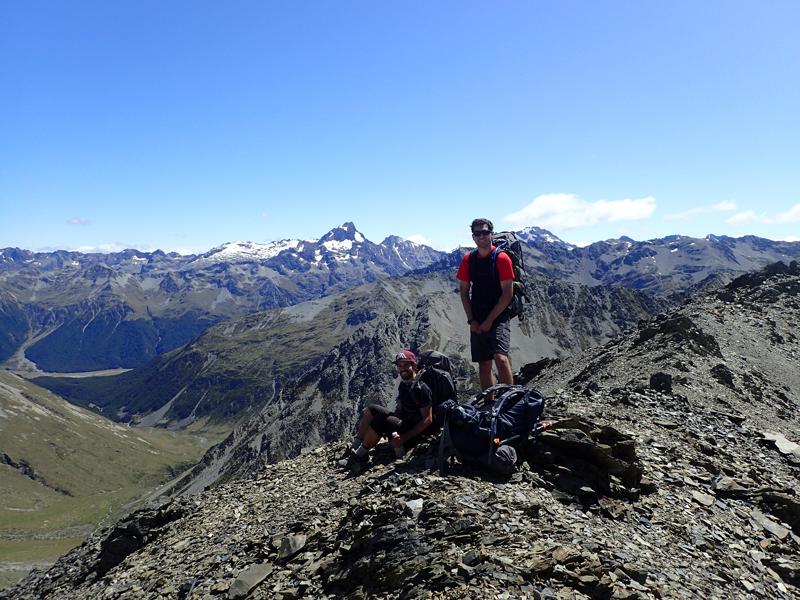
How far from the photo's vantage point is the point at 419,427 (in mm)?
15211

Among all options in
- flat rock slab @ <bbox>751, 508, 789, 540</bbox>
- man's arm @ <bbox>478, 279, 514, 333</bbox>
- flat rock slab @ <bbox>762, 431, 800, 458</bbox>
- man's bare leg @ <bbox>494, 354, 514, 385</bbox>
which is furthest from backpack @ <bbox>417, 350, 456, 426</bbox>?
flat rock slab @ <bbox>762, 431, 800, 458</bbox>

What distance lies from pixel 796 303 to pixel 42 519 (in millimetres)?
231549

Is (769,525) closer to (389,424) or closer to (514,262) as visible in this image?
(514,262)

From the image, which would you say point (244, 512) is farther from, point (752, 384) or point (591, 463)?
point (752, 384)

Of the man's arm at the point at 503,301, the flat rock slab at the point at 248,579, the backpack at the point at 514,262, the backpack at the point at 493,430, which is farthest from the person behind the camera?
the backpack at the point at 514,262

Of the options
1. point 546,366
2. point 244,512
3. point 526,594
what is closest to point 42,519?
point 546,366

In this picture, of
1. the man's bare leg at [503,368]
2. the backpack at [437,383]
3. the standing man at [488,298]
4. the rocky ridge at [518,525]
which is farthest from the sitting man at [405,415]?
the man's bare leg at [503,368]

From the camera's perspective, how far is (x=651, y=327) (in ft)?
141

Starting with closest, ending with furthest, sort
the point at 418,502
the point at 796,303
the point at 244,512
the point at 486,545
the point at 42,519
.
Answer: the point at 486,545 → the point at 418,502 → the point at 244,512 → the point at 796,303 → the point at 42,519

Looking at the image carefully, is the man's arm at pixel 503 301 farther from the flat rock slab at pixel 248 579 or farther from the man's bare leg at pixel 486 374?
the flat rock slab at pixel 248 579

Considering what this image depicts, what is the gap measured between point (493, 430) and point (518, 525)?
255 centimetres

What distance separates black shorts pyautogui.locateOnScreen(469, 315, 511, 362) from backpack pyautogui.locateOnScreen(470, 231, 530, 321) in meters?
0.46

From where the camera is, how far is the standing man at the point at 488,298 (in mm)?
16328

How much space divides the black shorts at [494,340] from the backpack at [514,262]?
0.46 metres
